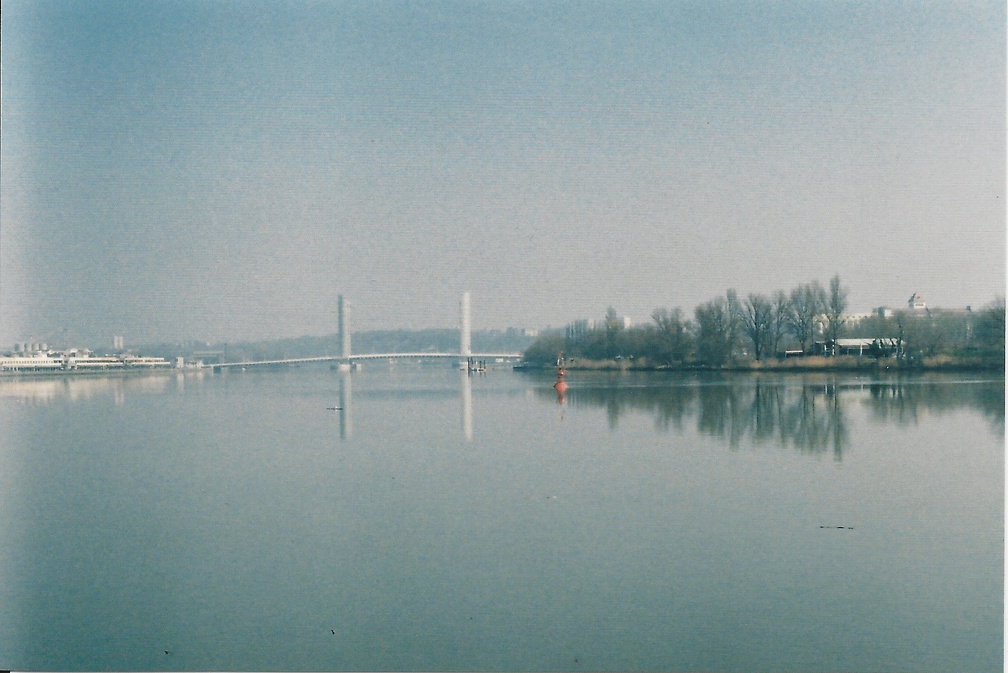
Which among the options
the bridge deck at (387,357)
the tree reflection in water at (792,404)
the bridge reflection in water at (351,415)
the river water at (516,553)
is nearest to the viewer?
the river water at (516,553)

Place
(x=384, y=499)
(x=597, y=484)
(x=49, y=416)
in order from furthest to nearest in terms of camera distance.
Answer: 1. (x=49, y=416)
2. (x=597, y=484)
3. (x=384, y=499)

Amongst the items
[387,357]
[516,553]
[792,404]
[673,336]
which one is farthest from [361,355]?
[516,553]

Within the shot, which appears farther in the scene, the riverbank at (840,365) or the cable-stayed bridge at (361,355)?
the cable-stayed bridge at (361,355)

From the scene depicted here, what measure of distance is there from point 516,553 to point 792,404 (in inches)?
228

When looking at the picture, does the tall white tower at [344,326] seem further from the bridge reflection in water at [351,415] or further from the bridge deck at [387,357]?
the bridge reflection in water at [351,415]

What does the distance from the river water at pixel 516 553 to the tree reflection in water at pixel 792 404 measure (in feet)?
0.47

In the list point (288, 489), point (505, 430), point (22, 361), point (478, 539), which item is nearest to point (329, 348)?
point (22, 361)

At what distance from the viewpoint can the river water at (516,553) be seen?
2020 millimetres

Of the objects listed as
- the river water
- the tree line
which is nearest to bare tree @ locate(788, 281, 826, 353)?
the tree line

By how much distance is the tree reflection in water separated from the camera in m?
5.53

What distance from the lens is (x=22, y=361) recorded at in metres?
14.8

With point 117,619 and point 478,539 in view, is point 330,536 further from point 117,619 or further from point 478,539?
point 117,619

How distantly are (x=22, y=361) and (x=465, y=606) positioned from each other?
15134 millimetres

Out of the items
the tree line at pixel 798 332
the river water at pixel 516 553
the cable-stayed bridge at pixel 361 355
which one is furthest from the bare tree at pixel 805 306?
the river water at pixel 516 553
